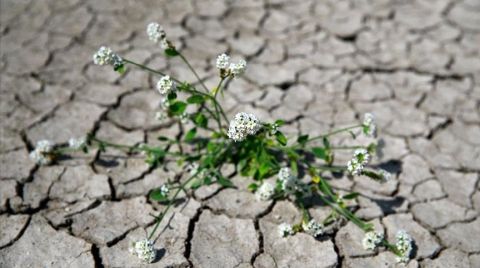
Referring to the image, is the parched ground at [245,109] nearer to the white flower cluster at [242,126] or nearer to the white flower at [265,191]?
the white flower at [265,191]

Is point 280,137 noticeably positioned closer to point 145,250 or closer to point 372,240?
point 372,240

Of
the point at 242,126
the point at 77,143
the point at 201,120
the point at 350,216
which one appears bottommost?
the point at 350,216

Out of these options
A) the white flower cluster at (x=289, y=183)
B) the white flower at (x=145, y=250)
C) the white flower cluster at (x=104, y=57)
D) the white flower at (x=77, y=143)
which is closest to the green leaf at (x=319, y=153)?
the white flower cluster at (x=289, y=183)

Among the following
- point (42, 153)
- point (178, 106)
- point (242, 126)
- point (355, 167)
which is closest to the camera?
point (242, 126)

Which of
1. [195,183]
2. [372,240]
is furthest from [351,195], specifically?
[195,183]

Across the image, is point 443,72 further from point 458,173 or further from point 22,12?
point 22,12

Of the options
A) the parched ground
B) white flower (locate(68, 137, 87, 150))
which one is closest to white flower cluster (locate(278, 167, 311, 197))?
the parched ground

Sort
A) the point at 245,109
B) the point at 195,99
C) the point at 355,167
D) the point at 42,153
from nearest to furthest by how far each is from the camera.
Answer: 1. the point at 355,167
2. the point at 195,99
3. the point at 42,153
4. the point at 245,109

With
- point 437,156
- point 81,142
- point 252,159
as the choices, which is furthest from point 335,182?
point 81,142

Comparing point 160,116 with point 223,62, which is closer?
point 223,62
